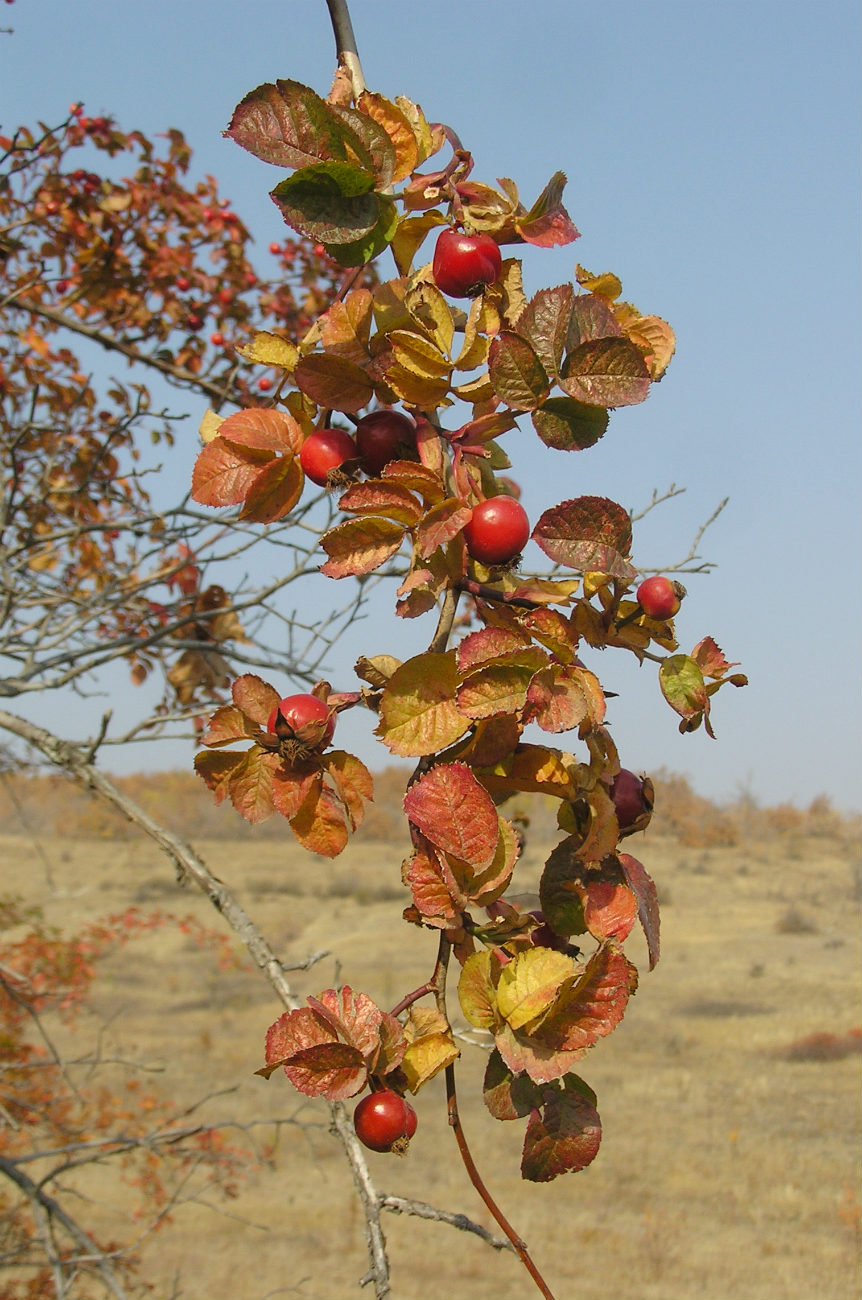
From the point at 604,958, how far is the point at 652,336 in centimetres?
45

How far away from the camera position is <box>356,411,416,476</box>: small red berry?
26.6 inches

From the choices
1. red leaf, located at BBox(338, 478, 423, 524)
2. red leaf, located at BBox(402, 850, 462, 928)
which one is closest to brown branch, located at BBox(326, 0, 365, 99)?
red leaf, located at BBox(338, 478, 423, 524)

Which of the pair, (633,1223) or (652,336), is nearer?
(652,336)

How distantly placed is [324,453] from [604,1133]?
1238 centimetres

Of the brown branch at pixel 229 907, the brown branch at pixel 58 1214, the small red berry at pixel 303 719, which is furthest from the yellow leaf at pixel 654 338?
the brown branch at pixel 58 1214

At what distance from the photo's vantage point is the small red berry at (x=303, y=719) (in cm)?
63

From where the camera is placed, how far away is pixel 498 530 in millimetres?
588

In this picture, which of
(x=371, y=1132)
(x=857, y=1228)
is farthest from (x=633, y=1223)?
(x=371, y=1132)

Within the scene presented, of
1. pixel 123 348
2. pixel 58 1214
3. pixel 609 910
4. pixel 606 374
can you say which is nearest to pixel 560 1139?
pixel 609 910

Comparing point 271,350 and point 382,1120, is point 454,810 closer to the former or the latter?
point 382,1120

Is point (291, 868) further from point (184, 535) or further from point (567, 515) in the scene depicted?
point (567, 515)

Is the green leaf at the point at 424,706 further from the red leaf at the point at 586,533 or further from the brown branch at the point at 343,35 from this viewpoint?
the brown branch at the point at 343,35

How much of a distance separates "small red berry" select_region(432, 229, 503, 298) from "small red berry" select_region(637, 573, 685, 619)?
24cm

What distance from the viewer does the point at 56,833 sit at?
96.3 ft
